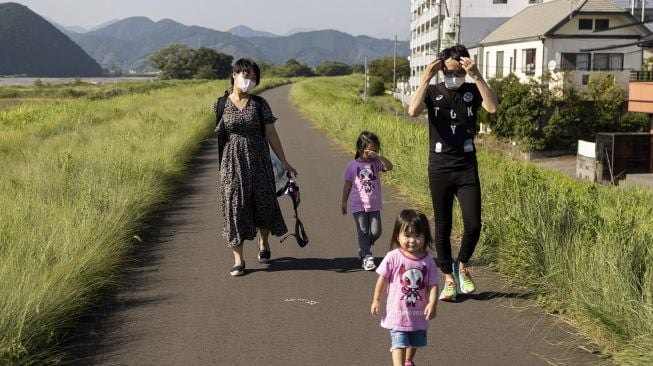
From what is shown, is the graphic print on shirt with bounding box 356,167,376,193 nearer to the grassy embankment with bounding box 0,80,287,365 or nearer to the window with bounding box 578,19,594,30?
the grassy embankment with bounding box 0,80,287,365

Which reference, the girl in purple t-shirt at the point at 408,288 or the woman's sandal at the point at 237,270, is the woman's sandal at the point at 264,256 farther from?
the girl in purple t-shirt at the point at 408,288

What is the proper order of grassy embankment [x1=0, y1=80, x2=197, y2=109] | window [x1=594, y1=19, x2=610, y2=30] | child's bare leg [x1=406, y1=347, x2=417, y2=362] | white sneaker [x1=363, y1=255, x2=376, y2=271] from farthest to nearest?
grassy embankment [x1=0, y1=80, x2=197, y2=109], window [x1=594, y1=19, x2=610, y2=30], white sneaker [x1=363, y1=255, x2=376, y2=271], child's bare leg [x1=406, y1=347, x2=417, y2=362]

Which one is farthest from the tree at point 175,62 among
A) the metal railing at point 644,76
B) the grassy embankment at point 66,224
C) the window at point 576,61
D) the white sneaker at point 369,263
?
the white sneaker at point 369,263

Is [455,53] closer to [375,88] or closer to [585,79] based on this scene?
[585,79]

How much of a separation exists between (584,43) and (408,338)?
37.1 meters

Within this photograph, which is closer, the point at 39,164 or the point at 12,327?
the point at 12,327

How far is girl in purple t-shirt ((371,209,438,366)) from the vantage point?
3.83m

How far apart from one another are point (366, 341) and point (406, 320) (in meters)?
0.87

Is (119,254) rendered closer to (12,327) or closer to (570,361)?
(12,327)

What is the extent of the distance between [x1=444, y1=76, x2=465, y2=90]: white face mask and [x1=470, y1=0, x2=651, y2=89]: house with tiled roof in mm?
31893

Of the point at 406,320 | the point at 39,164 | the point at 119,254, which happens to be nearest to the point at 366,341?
the point at 406,320

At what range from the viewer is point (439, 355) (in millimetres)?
4398

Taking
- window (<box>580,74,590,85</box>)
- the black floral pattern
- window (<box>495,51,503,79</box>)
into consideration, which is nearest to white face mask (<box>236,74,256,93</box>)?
the black floral pattern

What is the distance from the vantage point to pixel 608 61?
37.0 metres
